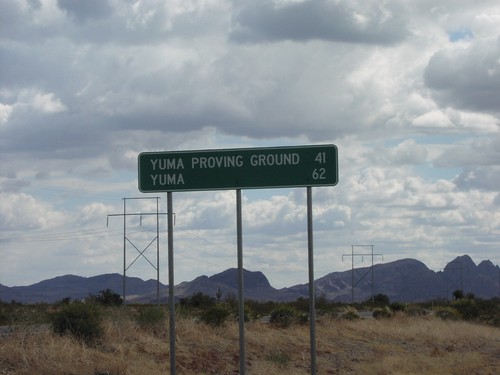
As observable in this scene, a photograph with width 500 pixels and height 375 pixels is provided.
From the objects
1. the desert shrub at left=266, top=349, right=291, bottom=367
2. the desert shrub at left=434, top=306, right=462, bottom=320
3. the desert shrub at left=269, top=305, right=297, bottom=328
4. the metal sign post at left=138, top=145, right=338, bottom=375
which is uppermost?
the metal sign post at left=138, top=145, right=338, bottom=375

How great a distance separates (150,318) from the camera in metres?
27.9

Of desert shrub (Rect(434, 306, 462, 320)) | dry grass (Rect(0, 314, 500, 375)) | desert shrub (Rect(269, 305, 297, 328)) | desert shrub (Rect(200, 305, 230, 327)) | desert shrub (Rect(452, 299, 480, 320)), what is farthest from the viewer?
desert shrub (Rect(452, 299, 480, 320))

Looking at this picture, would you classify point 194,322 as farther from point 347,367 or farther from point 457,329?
point 457,329

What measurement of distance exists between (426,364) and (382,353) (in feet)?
14.8

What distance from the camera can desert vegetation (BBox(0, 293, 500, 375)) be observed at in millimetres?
20516

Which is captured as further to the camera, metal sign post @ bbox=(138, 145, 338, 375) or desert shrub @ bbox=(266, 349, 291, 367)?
desert shrub @ bbox=(266, 349, 291, 367)

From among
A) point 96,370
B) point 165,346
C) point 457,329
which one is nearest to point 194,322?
point 165,346

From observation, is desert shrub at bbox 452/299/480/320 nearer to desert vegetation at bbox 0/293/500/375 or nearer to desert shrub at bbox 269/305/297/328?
desert vegetation at bbox 0/293/500/375

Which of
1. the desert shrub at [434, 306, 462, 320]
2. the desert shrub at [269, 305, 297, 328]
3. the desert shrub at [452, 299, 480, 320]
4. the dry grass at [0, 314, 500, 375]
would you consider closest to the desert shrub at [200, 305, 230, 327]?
the dry grass at [0, 314, 500, 375]

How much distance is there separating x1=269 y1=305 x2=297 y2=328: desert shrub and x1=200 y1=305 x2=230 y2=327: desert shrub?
4.81 m

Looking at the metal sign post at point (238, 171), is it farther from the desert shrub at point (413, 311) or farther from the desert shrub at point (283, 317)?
the desert shrub at point (413, 311)

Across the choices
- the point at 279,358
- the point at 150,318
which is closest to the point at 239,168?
the point at 279,358

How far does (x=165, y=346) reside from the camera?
82.3 ft

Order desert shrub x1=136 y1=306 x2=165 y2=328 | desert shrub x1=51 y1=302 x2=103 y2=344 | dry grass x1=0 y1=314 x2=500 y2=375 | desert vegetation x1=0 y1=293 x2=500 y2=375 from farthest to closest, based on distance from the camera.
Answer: desert shrub x1=136 y1=306 x2=165 y2=328 → desert shrub x1=51 y1=302 x2=103 y2=344 → desert vegetation x1=0 y1=293 x2=500 y2=375 → dry grass x1=0 y1=314 x2=500 y2=375
